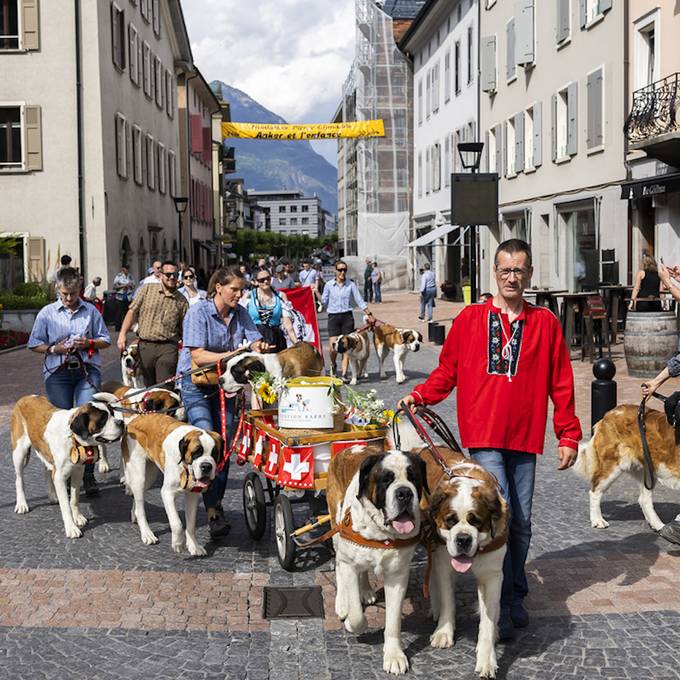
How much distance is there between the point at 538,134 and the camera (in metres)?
29.9

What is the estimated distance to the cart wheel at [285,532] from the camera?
651 centimetres

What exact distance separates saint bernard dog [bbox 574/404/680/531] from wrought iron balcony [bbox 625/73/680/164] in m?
13.0

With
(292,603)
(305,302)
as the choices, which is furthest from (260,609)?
(305,302)

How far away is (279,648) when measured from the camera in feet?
17.4

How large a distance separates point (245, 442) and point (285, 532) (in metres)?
0.97

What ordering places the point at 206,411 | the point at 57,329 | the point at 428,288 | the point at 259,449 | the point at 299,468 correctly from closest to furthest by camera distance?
the point at 299,468 → the point at 259,449 → the point at 206,411 → the point at 57,329 → the point at 428,288

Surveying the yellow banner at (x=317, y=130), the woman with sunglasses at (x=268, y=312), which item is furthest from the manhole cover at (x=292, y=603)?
the yellow banner at (x=317, y=130)

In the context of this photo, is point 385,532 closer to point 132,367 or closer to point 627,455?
point 627,455

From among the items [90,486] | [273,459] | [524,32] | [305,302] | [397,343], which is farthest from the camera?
[524,32]

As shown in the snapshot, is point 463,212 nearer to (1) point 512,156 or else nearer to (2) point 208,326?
(2) point 208,326

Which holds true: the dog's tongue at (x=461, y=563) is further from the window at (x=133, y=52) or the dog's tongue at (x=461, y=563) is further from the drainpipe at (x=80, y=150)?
Answer: the window at (x=133, y=52)

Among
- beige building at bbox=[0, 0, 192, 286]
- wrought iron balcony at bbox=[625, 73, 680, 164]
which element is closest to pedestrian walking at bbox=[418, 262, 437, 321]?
wrought iron balcony at bbox=[625, 73, 680, 164]

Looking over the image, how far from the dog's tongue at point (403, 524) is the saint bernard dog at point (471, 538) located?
0.40ft

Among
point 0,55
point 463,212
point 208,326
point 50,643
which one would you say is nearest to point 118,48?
point 0,55
